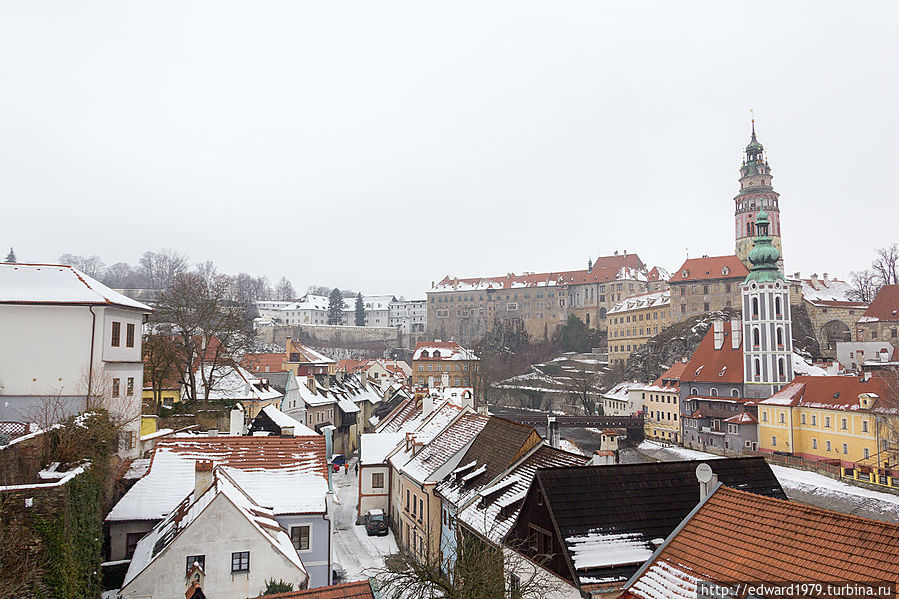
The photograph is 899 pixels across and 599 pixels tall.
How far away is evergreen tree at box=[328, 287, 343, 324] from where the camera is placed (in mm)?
147962

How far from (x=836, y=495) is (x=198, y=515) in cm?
3869

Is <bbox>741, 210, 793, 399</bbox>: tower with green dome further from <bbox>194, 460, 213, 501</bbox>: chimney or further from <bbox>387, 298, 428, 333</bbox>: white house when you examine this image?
<bbox>387, 298, 428, 333</bbox>: white house

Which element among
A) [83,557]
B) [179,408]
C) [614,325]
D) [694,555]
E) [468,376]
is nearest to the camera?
[694,555]

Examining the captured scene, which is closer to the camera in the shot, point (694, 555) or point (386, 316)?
point (694, 555)

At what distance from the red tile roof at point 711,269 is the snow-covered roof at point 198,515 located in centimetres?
9095

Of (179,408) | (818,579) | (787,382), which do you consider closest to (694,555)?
(818,579)

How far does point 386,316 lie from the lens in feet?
522

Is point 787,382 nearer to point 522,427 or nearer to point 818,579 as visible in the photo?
point 522,427

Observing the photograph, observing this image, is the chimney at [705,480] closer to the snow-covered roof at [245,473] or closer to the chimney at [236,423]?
the snow-covered roof at [245,473]

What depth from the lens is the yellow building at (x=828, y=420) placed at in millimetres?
44625

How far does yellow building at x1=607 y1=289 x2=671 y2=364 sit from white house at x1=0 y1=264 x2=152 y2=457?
90.3 metres

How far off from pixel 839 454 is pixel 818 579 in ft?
152

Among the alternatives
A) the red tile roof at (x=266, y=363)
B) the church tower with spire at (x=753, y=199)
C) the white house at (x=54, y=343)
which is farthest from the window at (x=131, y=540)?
the church tower with spire at (x=753, y=199)

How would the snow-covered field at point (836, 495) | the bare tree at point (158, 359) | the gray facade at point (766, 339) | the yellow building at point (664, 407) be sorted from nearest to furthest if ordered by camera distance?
1. the bare tree at point (158, 359)
2. the snow-covered field at point (836, 495)
3. the gray facade at point (766, 339)
4. the yellow building at point (664, 407)
